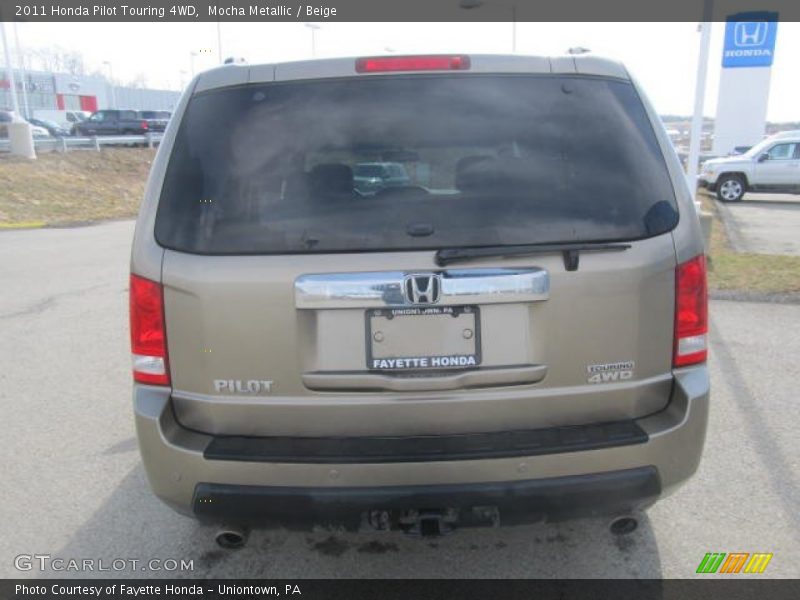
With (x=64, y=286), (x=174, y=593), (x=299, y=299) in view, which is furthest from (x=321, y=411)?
(x=64, y=286)

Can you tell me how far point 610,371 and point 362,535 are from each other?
1426mm

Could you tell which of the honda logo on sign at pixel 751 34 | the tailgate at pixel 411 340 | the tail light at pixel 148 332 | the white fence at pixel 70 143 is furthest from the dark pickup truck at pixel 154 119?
the tailgate at pixel 411 340

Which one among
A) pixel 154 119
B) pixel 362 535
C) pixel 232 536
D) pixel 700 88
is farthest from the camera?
pixel 154 119

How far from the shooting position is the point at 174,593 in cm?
268

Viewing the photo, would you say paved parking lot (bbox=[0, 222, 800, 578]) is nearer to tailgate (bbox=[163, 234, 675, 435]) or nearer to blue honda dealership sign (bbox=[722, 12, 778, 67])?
tailgate (bbox=[163, 234, 675, 435])

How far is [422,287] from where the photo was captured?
2178 mm

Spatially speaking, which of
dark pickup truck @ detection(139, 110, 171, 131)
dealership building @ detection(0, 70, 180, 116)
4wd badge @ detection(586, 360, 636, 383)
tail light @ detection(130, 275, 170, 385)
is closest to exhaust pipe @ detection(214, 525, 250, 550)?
tail light @ detection(130, 275, 170, 385)

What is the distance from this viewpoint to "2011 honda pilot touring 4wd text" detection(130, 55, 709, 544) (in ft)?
7.25

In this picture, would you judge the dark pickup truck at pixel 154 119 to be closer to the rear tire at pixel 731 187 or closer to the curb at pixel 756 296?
the rear tire at pixel 731 187

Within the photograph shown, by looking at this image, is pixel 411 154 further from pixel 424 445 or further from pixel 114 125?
pixel 114 125

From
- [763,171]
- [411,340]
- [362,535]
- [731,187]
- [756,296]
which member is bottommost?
[731,187]

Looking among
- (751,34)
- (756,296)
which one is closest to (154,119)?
(751,34)

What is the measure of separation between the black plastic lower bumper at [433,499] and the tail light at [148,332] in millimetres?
443

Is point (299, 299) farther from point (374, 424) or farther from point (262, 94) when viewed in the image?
point (262, 94)
